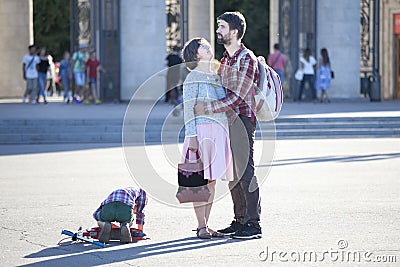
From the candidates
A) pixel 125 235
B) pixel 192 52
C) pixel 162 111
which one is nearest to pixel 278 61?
pixel 162 111

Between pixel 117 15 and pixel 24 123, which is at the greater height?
pixel 117 15

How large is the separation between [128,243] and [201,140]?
1.12 m

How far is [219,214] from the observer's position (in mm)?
10117

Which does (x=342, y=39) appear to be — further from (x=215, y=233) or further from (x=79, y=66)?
(x=215, y=233)

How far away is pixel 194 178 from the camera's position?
27.8 ft

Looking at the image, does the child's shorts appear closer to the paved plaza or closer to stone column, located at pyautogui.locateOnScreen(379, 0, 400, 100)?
the paved plaza

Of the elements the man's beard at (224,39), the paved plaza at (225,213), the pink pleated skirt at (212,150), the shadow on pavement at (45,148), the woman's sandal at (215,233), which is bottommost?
the shadow on pavement at (45,148)

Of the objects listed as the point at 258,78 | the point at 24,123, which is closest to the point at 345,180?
the point at 258,78

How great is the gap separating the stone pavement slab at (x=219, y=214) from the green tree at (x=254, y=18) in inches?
1407

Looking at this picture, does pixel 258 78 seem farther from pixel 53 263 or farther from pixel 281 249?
pixel 53 263

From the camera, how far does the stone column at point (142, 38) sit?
103ft

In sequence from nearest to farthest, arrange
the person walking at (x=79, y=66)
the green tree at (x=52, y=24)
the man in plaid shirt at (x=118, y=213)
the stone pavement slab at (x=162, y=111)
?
the man in plaid shirt at (x=118, y=213) → the stone pavement slab at (x=162, y=111) → the person walking at (x=79, y=66) → the green tree at (x=52, y=24)

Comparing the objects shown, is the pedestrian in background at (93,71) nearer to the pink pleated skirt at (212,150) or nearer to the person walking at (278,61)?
the person walking at (278,61)

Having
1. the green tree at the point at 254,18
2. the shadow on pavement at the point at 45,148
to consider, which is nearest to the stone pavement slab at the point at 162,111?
the shadow on pavement at the point at 45,148
